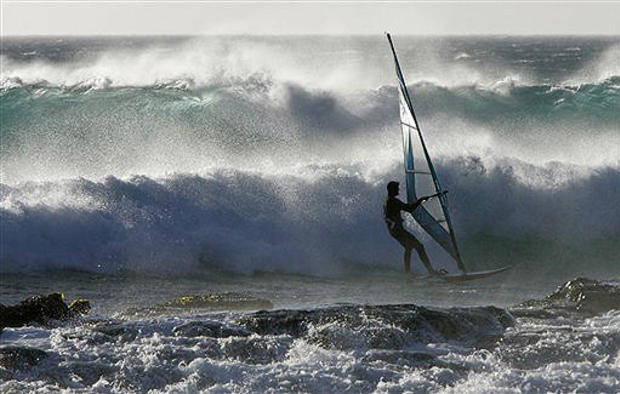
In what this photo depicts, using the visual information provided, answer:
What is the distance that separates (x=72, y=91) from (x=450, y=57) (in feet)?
184

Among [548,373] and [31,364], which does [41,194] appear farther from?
[548,373]

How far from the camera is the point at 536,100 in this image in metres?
30.7

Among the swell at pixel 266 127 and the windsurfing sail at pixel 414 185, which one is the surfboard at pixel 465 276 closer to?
the windsurfing sail at pixel 414 185

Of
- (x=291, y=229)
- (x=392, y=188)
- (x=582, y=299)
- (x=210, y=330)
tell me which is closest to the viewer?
(x=210, y=330)

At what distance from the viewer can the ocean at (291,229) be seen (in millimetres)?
11062

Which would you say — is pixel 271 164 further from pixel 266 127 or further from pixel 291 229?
pixel 291 229

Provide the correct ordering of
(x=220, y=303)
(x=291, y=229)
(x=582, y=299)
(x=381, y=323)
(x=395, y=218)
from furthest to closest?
(x=291, y=229), (x=395, y=218), (x=220, y=303), (x=582, y=299), (x=381, y=323)

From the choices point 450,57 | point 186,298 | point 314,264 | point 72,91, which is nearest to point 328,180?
point 314,264

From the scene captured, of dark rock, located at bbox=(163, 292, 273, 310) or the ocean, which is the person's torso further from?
dark rock, located at bbox=(163, 292, 273, 310)

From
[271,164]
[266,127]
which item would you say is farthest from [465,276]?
[266,127]

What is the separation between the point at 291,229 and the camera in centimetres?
1989

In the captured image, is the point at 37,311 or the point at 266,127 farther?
the point at 266,127

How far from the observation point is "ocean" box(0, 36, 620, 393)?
11.1m

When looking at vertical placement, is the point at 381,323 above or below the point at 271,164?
below
